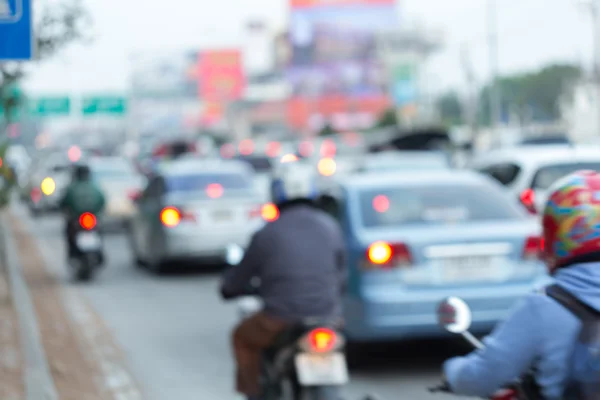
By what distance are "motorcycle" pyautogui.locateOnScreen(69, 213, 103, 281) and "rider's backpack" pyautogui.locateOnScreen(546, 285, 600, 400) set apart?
1473 centimetres

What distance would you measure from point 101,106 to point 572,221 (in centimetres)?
7325

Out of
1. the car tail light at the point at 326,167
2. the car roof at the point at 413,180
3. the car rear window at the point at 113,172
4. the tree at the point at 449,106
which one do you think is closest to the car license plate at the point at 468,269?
the car roof at the point at 413,180

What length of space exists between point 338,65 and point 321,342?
401 ft

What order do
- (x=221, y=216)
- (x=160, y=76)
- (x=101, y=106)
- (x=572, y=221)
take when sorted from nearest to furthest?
(x=572, y=221) < (x=221, y=216) < (x=101, y=106) < (x=160, y=76)

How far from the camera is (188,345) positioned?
12297 mm

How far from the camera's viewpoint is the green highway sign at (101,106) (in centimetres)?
7556

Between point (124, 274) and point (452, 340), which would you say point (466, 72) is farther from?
point (452, 340)

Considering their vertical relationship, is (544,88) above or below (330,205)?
below

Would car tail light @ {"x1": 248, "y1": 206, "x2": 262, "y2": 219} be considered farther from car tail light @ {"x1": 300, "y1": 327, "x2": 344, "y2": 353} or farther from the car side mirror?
car tail light @ {"x1": 300, "y1": 327, "x2": 344, "y2": 353}

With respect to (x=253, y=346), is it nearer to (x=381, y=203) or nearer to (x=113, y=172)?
(x=381, y=203)

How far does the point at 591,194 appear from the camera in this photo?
370 centimetres

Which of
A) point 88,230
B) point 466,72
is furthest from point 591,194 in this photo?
point 466,72

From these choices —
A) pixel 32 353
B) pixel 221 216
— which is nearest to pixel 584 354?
pixel 32 353

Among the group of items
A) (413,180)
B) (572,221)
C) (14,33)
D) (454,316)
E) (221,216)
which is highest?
(14,33)
